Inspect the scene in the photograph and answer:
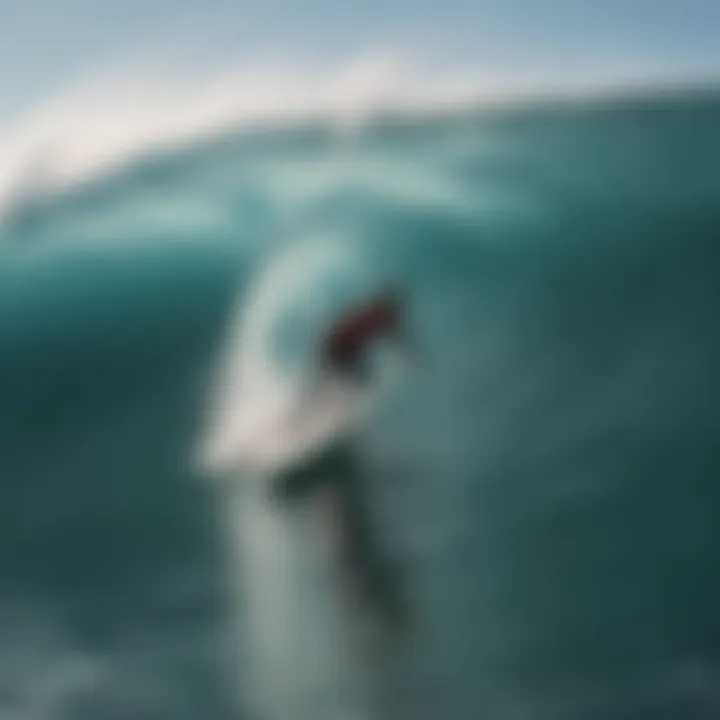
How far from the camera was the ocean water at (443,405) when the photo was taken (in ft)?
3.77

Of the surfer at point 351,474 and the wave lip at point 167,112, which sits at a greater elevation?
the wave lip at point 167,112

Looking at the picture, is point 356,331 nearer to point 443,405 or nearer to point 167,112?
point 443,405

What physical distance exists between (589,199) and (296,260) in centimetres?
29

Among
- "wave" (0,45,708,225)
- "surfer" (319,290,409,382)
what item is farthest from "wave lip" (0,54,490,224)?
"surfer" (319,290,409,382)

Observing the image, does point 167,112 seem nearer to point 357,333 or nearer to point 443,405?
point 357,333

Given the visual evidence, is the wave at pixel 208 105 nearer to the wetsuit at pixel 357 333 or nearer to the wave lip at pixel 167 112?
the wave lip at pixel 167 112

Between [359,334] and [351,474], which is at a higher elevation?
[359,334]

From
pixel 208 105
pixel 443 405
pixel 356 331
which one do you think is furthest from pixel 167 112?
pixel 443 405

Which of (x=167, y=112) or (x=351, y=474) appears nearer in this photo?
(x=351, y=474)

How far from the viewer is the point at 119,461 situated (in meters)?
1.25

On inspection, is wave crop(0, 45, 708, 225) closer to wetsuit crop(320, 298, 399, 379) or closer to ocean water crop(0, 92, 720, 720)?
ocean water crop(0, 92, 720, 720)

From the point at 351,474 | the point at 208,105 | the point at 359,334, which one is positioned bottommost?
the point at 351,474

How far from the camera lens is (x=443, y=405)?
1222 mm

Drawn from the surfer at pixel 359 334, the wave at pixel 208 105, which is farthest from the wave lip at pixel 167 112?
the surfer at pixel 359 334
